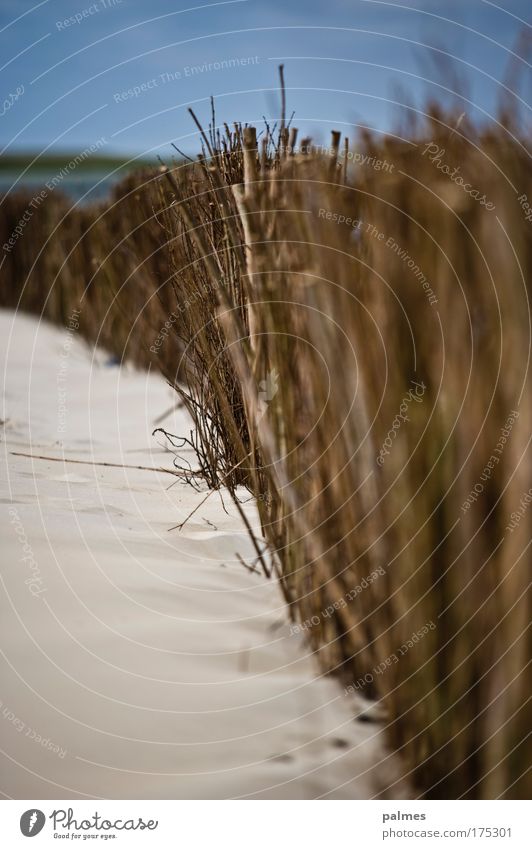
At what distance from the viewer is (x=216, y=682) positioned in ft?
3.37

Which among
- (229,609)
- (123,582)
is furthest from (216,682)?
(123,582)

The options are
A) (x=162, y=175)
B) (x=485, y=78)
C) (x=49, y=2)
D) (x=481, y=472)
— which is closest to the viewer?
(x=481, y=472)

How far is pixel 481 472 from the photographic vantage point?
0.68 m

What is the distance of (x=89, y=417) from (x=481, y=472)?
Result: 2271 mm

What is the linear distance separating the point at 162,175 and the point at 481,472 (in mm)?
1367

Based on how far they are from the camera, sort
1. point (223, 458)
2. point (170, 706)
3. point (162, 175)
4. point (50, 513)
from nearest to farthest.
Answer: point (170, 706), point (50, 513), point (162, 175), point (223, 458)

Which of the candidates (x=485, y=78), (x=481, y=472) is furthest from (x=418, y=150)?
(x=485, y=78)

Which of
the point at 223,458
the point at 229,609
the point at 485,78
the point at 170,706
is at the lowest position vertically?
the point at 170,706

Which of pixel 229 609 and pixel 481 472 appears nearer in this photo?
pixel 481 472

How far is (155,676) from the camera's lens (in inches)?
41.0

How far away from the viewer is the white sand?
0.93 metres

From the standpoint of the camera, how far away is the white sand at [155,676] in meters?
0.93

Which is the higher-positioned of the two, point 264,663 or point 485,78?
point 485,78

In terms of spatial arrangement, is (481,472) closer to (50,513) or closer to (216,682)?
(216,682)
